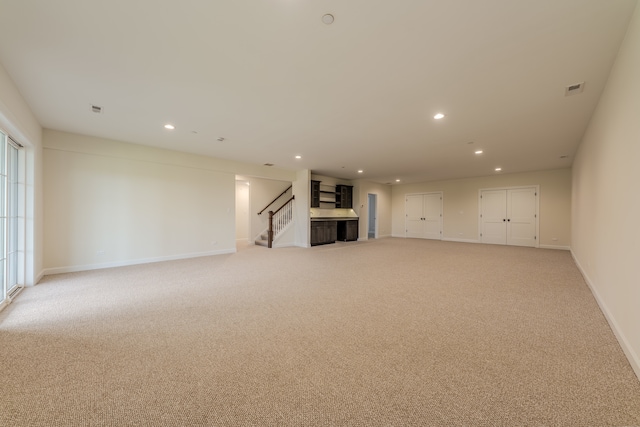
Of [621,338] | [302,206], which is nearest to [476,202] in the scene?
[302,206]

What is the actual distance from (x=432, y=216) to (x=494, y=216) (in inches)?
90.1

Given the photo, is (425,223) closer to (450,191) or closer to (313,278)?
(450,191)

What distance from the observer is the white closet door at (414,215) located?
1141cm

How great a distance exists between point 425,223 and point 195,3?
11.2m

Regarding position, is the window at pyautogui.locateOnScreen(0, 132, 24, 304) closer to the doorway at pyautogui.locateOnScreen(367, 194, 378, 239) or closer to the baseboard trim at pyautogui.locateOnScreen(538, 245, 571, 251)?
the doorway at pyautogui.locateOnScreen(367, 194, 378, 239)

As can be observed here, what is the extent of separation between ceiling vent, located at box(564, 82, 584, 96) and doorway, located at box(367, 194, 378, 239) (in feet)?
27.9

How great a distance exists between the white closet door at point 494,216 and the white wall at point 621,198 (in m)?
6.41

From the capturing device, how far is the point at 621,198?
7.57ft

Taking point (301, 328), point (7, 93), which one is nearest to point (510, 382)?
point (301, 328)

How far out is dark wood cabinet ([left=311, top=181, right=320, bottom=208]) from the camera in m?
9.22

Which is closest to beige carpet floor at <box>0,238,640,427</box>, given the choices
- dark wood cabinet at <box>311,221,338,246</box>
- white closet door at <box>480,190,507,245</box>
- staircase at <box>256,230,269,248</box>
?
staircase at <box>256,230,269,248</box>

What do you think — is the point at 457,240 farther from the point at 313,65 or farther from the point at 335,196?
the point at 313,65

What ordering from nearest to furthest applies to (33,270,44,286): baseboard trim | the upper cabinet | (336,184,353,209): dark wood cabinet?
(33,270,44,286): baseboard trim → the upper cabinet → (336,184,353,209): dark wood cabinet

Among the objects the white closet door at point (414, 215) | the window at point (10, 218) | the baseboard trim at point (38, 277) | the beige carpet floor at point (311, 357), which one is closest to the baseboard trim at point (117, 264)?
the baseboard trim at point (38, 277)
